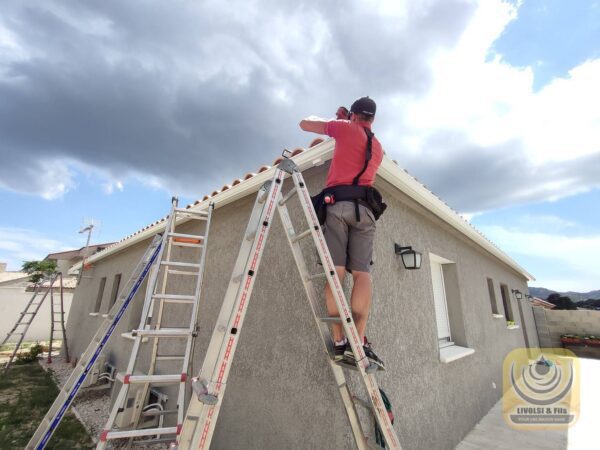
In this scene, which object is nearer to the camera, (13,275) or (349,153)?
(349,153)

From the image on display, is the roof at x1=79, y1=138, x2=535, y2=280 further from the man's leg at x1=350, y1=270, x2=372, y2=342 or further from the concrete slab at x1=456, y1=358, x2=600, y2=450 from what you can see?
the concrete slab at x1=456, y1=358, x2=600, y2=450

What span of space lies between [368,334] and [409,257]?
1.02m

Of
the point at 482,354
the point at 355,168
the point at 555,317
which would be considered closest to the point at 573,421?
the point at 482,354

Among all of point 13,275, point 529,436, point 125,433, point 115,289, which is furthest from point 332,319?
point 13,275

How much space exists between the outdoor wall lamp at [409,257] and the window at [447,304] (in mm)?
1367

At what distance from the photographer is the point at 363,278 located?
A: 1.99 metres

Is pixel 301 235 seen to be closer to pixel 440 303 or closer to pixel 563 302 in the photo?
pixel 440 303

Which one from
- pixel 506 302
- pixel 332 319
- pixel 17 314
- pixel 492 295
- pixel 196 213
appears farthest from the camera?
pixel 17 314

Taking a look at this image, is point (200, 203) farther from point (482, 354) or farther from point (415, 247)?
point (482, 354)

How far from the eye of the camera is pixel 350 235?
6.89 feet

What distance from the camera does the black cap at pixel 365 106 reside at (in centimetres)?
223

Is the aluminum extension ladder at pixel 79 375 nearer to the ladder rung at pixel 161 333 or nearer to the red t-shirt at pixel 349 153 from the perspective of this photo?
the ladder rung at pixel 161 333

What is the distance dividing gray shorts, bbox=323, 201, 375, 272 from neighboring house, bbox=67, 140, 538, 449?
50 cm

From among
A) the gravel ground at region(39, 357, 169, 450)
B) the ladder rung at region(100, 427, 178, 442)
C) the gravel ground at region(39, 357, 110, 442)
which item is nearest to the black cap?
the ladder rung at region(100, 427, 178, 442)
